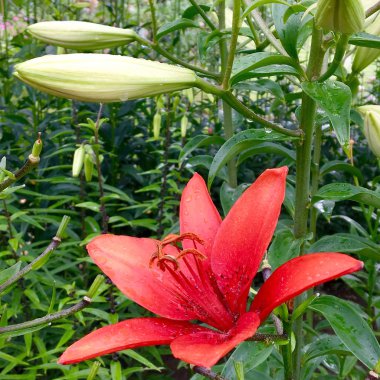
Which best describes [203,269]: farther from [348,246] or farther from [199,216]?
[348,246]

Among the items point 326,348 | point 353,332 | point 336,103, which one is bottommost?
point 326,348

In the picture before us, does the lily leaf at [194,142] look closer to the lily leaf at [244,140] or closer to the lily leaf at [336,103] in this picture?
the lily leaf at [244,140]

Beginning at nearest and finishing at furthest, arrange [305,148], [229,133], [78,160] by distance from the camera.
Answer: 1. [305,148]
2. [78,160]
3. [229,133]

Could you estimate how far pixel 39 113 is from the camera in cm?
171

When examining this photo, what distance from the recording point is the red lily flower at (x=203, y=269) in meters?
0.44

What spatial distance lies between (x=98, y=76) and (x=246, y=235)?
0.18 metres

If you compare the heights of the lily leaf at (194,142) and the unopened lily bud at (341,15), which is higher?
the unopened lily bud at (341,15)

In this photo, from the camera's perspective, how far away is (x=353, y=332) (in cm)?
58

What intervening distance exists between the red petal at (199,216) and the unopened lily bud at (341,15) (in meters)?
0.18

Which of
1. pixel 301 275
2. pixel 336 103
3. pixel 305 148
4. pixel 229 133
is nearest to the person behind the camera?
pixel 301 275

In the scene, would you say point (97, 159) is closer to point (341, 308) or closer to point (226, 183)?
Result: point (226, 183)

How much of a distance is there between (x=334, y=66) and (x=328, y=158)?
1.43m

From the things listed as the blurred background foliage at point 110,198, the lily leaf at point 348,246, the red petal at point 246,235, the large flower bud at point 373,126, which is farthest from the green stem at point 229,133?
the red petal at point 246,235

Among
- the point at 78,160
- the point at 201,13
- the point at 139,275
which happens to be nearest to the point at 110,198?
the point at 78,160
